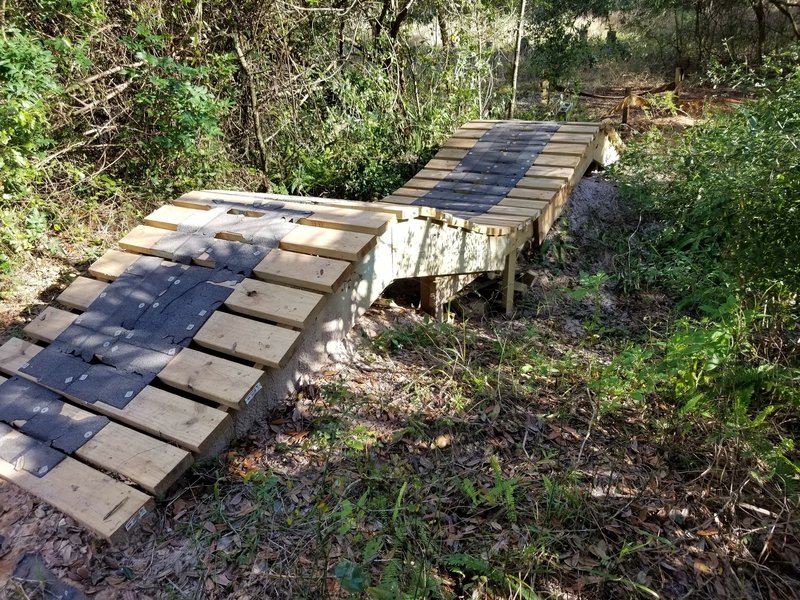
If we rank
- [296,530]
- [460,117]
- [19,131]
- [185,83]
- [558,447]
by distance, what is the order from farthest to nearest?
[460,117] < [185,83] < [19,131] < [558,447] < [296,530]

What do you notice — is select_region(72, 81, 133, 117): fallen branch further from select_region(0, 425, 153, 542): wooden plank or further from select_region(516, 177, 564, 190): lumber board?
select_region(516, 177, 564, 190): lumber board

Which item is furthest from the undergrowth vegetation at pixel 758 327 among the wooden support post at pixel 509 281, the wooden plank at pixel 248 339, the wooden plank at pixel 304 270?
the wooden plank at pixel 248 339

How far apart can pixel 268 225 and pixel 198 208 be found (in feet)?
2.56

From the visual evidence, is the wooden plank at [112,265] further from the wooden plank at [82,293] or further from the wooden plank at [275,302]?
the wooden plank at [275,302]

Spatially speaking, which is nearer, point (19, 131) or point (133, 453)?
point (133, 453)

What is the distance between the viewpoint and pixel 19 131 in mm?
3574

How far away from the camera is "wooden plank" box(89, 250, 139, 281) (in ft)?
10.6

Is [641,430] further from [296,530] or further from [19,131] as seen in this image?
[19,131]

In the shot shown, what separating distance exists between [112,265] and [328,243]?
1472 mm

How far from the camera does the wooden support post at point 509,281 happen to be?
4.55 metres

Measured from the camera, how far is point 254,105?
5359 mm

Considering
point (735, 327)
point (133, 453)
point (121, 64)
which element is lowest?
point (133, 453)

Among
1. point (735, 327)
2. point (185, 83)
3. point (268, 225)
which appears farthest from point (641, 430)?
point (185, 83)

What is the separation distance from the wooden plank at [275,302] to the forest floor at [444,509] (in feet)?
1.56
